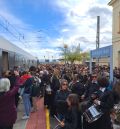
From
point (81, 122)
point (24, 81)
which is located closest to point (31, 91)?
point (24, 81)

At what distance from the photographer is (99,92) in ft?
25.8

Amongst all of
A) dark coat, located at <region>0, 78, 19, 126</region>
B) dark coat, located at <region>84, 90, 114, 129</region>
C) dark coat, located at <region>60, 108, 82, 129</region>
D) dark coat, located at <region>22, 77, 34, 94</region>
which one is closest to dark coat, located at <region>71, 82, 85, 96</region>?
dark coat, located at <region>22, 77, 34, 94</region>

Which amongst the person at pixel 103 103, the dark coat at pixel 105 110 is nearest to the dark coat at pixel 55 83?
the person at pixel 103 103

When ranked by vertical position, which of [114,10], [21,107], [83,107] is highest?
[114,10]

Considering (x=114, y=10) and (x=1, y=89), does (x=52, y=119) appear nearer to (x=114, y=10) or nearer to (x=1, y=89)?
(x=1, y=89)

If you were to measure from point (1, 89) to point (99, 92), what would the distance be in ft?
6.48

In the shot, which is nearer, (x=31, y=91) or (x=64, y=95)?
(x=64, y=95)

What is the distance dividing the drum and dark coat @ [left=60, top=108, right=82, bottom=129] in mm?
228

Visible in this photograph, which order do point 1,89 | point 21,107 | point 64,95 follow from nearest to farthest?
point 1,89 → point 64,95 → point 21,107

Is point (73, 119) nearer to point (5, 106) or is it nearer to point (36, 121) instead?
point (5, 106)

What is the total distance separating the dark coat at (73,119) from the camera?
8.11 m

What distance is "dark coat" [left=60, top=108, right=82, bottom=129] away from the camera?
8109 millimetres

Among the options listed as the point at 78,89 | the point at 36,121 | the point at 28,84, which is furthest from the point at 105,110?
the point at 28,84

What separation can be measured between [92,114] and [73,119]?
537 millimetres
